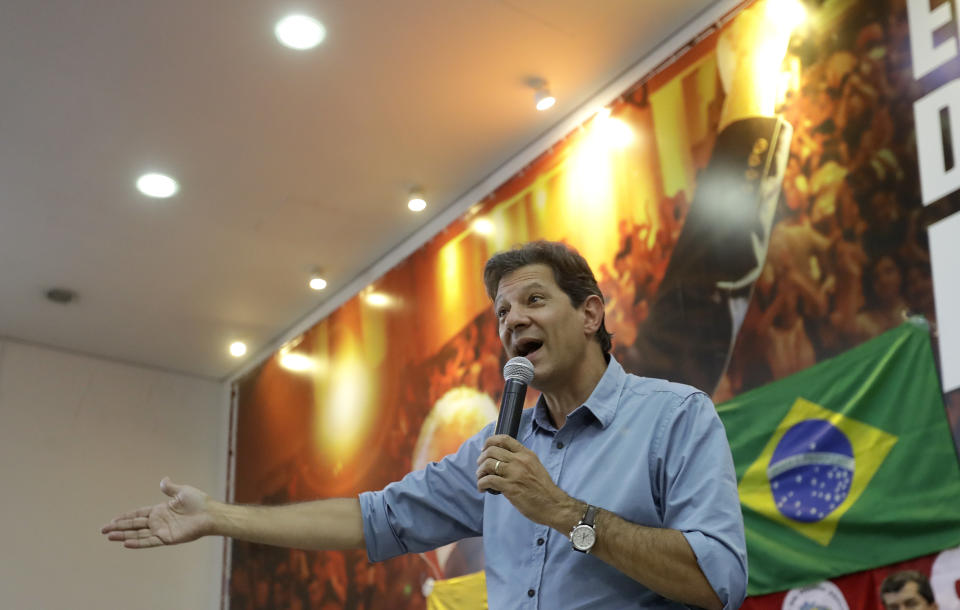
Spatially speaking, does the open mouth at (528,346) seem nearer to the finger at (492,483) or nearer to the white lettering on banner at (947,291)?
the finger at (492,483)

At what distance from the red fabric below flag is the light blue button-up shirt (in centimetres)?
163

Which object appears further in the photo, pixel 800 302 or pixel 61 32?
pixel 61 32

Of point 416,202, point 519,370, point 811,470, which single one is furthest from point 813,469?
point 416,202

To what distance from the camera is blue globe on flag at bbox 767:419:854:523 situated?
3.61 m

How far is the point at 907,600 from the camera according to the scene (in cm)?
331

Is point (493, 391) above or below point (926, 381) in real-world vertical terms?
above

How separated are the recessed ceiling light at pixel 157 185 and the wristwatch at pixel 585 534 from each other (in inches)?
200

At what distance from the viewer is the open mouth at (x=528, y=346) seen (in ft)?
7.27

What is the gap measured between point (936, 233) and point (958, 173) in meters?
0.20

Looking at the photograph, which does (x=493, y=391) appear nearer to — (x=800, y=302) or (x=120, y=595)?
(x=800, y=302)

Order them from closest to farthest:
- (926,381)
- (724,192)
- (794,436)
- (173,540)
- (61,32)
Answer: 1. (173,540)
2. (926,381)
3. (794,436)
4. (724,192)
5. (61,32)

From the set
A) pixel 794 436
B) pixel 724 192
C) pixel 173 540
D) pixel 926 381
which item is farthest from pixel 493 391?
pixel 173 540

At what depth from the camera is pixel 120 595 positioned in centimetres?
802

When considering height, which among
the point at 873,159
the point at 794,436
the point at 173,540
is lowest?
the point at 173,540
